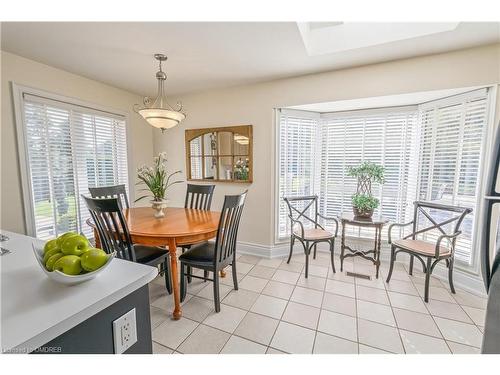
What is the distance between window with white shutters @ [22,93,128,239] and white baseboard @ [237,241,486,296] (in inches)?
87.5

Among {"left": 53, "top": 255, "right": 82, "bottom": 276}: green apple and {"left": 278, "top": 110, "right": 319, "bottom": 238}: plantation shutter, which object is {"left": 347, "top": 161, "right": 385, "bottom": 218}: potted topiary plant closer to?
{"left": 278, "top": 110, "right": 319, "bottom": 238}: plantation shutter

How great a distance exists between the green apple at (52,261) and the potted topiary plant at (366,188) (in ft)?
8.94

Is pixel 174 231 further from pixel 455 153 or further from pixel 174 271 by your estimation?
pixel 455 153

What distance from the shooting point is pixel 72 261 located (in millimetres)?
723

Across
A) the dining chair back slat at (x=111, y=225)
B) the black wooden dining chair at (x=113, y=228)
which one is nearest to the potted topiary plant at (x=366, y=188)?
the black wooden dining chair at (x=113, y=228)

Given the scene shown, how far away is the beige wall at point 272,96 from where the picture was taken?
2.12 metres

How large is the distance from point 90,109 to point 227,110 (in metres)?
1.80

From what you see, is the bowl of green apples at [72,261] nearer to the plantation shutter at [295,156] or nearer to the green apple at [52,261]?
the green apple at [52,261]

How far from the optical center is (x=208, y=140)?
339cm

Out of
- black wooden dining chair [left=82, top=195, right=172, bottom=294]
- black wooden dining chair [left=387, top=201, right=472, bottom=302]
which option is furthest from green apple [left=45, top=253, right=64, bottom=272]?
black wooden dining chair [left=387, top=201, right=472, bottom=302]

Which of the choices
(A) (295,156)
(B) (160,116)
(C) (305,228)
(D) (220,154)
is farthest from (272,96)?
(C) (305,228)

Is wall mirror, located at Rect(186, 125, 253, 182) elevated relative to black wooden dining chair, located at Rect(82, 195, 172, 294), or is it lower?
elevated

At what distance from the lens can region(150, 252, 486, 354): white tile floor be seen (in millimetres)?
1612
